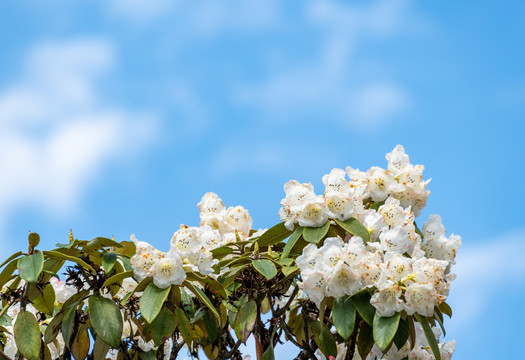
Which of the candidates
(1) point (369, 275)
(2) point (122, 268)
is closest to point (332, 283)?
(1) point (369, 275)

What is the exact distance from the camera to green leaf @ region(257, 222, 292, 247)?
8.57ft

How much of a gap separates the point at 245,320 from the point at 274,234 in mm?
377

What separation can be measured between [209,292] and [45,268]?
60 cm

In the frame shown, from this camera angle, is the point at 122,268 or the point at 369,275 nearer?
the point at 369,275

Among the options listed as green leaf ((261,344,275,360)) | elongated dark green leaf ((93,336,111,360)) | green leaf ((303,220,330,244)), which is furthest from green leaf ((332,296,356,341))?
elongated dark green leaf ((93,336,111,360))

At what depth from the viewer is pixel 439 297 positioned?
7.32ft

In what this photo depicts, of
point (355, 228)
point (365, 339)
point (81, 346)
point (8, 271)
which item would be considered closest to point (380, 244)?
point (355, 228)

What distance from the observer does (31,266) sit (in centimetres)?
221

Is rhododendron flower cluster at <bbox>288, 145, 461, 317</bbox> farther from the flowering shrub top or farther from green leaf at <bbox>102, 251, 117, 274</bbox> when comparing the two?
green leaf at <bbox>102, 251, 117, 274</bbox>

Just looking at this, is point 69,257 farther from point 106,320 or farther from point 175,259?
point 175,259

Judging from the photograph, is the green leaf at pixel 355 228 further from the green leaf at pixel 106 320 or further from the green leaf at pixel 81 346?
the green leaf at pixel 81 346

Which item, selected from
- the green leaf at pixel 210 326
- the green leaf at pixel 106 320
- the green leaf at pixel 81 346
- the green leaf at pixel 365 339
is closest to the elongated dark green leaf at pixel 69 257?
the green leaf at pixel 106 320

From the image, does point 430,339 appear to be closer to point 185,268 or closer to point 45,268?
point 185,268

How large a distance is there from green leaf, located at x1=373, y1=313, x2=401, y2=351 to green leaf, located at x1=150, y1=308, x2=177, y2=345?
26.7 inches
